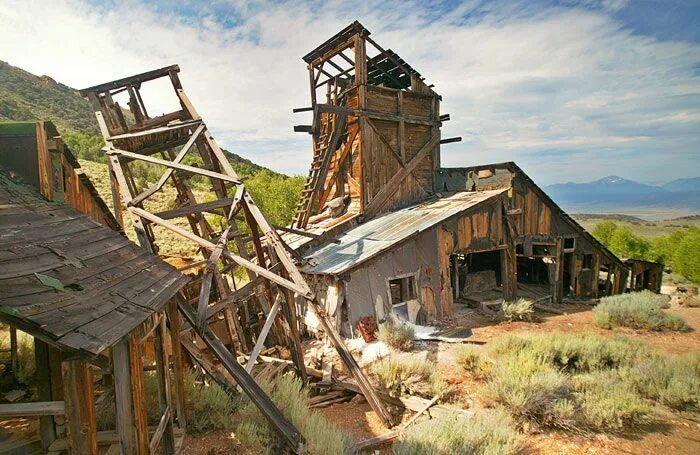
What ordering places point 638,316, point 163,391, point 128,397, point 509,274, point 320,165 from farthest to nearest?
point 320,165
point 509,274
point 638,316
point 163,391
point 128,397

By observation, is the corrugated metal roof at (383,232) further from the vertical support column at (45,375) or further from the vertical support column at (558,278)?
the vertical support column at (45,375)

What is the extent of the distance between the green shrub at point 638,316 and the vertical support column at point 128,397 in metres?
14.2

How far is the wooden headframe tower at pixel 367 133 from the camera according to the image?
15.9m

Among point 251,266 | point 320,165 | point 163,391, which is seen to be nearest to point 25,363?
point 163,391

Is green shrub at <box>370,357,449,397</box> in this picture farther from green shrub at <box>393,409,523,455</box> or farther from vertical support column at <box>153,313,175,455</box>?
vertical support column at <box>153,313,175,455</box>

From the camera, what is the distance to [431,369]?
846 centimetres

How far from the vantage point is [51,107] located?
47906mm

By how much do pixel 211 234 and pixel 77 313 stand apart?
7.63 metres

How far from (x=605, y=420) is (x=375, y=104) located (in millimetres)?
13754

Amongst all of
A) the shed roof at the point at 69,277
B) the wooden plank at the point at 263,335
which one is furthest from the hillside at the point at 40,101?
the wooden plank at the point at 263,335

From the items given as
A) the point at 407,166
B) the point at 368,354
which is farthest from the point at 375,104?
the point at 368,354

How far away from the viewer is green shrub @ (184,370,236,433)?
5668 millimetres

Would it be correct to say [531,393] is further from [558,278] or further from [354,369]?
[558,278]

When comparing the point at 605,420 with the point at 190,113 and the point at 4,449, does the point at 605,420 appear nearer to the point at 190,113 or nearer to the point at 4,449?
the point at 4,449
